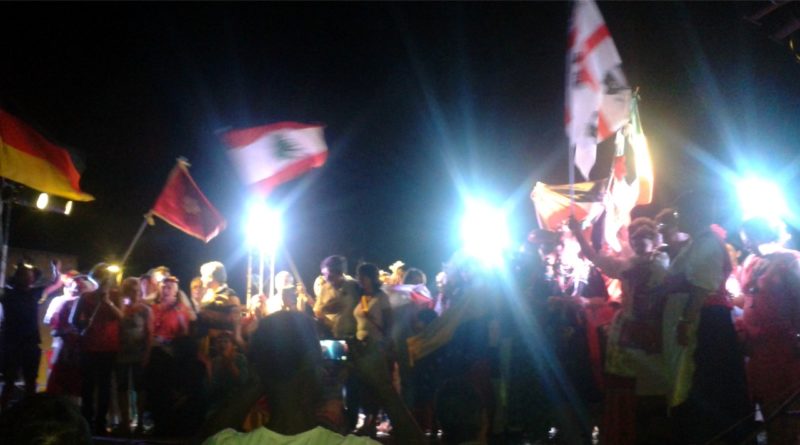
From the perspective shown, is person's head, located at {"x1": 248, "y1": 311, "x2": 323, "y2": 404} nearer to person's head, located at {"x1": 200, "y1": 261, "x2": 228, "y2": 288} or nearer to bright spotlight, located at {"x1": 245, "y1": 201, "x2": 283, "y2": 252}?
person's head, located at {"x1": 200, "y1": 261, "x2": 228, "y2": 288}

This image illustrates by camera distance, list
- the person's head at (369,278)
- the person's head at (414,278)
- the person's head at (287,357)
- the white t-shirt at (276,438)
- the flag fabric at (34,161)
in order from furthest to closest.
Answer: the person's head at (414,278), the flag fabric at (34,161), the person's head at (369,278), the person's head at (287,357), the white t-shirt at (276,438)

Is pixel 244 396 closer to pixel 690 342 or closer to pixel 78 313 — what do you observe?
pixel 690 342

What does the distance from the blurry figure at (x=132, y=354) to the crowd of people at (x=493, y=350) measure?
0.06 ft

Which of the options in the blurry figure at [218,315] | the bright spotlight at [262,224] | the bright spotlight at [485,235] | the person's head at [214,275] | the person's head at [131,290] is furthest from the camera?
the bright spotlight at [262,224]

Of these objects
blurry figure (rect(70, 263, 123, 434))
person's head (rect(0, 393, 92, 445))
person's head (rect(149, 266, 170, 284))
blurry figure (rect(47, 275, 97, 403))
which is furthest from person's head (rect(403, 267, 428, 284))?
person's head (rect(0, 393, 92, 445))

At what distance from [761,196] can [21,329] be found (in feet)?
39.3

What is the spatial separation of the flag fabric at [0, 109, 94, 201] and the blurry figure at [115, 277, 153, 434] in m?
2.21

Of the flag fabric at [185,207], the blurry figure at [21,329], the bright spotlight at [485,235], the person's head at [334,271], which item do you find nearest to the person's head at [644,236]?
the bright spotlight at [485,235]

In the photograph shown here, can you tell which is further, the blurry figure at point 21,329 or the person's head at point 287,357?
the blurry figure at point 21,329

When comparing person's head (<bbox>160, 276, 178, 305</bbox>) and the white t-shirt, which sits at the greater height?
person's head (<bbox>160, 276, 178, 305</bbox>)

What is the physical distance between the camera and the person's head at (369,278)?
830 centimetres

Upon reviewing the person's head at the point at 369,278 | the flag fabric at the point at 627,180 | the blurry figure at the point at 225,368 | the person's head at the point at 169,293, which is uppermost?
the flag fabric at the point at 627,180

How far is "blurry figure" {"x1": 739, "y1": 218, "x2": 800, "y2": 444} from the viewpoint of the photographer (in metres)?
5.62

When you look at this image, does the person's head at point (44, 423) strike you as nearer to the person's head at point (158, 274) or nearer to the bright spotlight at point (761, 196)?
the person's head at point (158, 274)
